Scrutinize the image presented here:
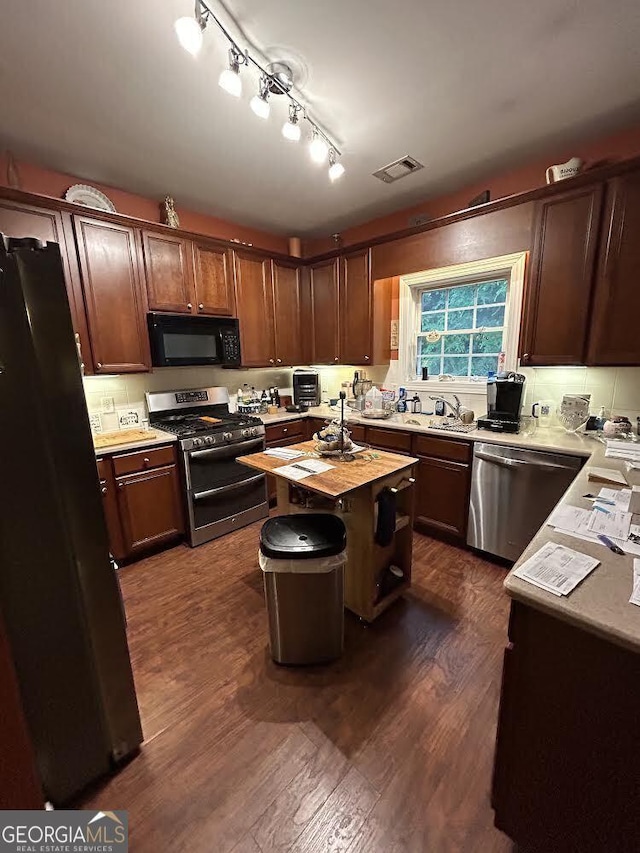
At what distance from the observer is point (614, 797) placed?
31.5 inches

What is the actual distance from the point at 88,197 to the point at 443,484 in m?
3.38

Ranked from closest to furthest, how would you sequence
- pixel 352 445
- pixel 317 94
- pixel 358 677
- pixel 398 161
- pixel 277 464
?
1. pixel 358 677
2. pixel 317 94
3. pixel 277 464
4. pixel 352 445
5. pixel 398 161

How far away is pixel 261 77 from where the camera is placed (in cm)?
164

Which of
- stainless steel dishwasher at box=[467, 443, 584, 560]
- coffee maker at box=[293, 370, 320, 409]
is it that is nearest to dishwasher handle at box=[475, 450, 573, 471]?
stainless steel dishwasher at box=[467, 443, 584, 560]

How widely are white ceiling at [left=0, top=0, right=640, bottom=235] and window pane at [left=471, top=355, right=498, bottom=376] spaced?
137 cm

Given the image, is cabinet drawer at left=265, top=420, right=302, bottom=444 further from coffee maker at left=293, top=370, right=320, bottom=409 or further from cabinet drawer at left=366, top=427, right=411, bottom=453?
cabinet drawer at left=366, top=427, right=411, bottom=453

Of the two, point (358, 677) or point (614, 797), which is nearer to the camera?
point (614, 797)

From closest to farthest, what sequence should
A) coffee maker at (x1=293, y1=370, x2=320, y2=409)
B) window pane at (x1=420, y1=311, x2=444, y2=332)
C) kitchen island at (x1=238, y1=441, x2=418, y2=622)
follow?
kitchen island at (x1=238, y1=441, x2=418, y2=622)
window pane at (x1=420, y1=311, x2=444, y2=332)
coffee maker at (x1=293, y1=370, x2=320, y2=409)

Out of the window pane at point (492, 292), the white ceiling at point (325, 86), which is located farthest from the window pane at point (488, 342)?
the white ceiling at point (325, 86)

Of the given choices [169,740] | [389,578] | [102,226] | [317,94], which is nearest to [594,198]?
[317,94]

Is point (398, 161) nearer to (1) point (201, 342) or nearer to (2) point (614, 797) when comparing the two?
(1) point (201, 342)

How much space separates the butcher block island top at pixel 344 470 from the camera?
162cm

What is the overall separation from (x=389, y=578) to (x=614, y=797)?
1.29 m

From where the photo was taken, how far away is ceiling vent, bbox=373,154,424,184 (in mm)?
2404
